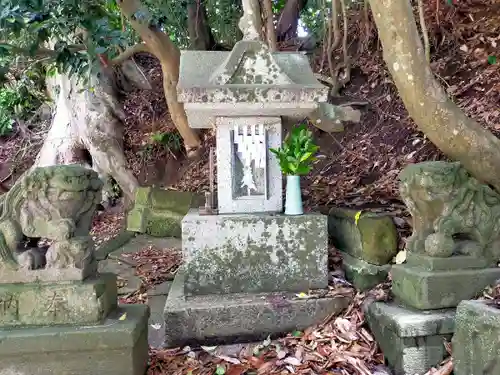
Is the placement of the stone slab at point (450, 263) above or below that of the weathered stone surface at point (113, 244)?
above

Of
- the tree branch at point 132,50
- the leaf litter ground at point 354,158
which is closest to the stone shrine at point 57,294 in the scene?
the leaf litter ground at point 354,158

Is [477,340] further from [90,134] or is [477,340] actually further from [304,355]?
[90,134]

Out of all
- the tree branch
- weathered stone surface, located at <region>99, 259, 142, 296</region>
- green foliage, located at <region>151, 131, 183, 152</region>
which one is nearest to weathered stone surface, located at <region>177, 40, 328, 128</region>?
weathered stone surface, located at <region>99, 259, 142, 296</region>

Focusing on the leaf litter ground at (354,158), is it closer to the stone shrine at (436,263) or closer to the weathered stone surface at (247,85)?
the stone shrine at (436,263)

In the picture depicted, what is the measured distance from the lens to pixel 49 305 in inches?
96.5

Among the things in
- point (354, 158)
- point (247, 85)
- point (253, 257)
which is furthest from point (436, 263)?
point (354, 158)

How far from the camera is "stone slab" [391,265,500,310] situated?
2580mm

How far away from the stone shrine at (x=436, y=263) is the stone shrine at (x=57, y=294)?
5.01ft

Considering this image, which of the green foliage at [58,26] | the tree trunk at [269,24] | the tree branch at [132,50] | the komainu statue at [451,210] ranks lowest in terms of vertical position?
the komainu statue at [451,210]

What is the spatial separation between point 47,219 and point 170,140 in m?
5.35

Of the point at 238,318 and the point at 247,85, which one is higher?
the point at 247,85

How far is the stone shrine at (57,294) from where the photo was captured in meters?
2.38

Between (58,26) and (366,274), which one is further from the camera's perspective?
(58,26)

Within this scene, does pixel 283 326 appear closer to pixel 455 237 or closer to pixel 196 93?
pixel 455 237
